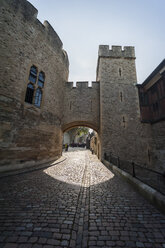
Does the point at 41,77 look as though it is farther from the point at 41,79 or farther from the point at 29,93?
the point at 29,93

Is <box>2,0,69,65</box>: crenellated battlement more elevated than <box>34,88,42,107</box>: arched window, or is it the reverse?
<box>2,0,69,65</box>: crenellated battlement

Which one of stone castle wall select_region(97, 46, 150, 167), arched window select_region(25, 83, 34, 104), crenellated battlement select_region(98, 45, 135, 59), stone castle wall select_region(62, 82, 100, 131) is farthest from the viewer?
crenellated battlement select_region(98, 45, 135, 59)

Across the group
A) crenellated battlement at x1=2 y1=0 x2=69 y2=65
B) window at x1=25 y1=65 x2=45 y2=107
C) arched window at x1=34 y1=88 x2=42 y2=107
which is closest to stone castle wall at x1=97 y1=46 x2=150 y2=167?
crenellated battlement at x1=2 y1=0 x2=69 y2=65

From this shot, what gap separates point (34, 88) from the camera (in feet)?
24.1

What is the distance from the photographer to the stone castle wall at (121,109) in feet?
31.2

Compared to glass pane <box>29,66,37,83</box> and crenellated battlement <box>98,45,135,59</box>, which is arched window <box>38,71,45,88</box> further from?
crenellated battlement <box>98,45,135,59</box>

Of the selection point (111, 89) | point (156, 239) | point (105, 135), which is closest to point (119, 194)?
point (156, 239)

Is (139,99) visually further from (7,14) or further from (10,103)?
(7,14)

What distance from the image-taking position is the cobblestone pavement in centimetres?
170

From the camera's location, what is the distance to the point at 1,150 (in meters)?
5.14

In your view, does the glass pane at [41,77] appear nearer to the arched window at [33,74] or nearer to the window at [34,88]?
the window at [34,88]

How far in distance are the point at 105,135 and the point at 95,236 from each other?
815 cm

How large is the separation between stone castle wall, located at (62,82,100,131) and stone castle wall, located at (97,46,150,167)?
0.98m

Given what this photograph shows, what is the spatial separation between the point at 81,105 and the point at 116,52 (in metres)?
7.72
